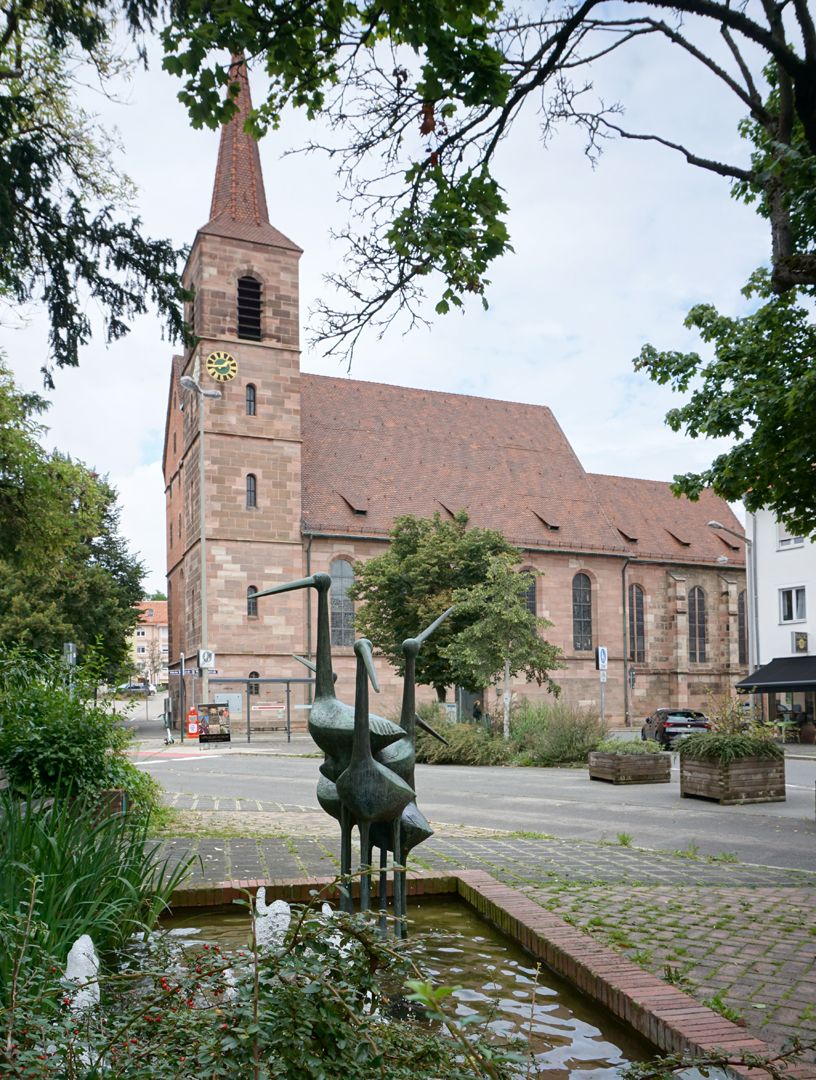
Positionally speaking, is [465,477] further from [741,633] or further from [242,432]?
[741,633]

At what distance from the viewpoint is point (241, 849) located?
811 centimetres

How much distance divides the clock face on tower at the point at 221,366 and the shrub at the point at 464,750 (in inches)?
881

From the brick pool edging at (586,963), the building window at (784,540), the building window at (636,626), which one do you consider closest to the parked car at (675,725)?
the building window at (784,540)

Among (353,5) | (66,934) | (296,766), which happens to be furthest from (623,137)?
(296,766)

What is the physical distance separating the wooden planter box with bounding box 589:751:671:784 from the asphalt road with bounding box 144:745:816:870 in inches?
10.3

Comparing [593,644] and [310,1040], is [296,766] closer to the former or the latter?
[310,1040]

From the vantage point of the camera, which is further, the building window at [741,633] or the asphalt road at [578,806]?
the building window at [741,633]

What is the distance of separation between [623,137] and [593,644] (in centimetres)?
4240

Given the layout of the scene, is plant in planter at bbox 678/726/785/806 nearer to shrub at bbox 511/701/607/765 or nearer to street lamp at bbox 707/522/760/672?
shrub at bbox 511/701/607/765

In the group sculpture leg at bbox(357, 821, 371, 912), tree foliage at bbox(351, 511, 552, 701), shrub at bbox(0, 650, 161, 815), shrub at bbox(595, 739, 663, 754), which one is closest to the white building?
tree foliage at bbox(351, 511, 552, 701)

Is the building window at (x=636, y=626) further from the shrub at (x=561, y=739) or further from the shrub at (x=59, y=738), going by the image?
the shrub at (x=59, y=738)

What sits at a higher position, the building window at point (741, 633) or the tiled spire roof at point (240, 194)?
the tiled spire roof at point (240, 194)

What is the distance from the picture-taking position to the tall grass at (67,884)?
3662mm

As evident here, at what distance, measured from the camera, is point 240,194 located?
43812mm
